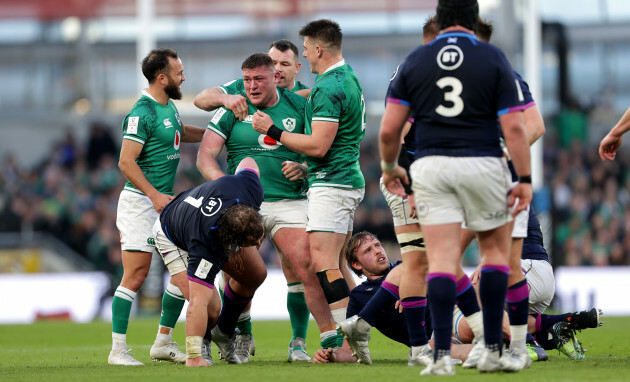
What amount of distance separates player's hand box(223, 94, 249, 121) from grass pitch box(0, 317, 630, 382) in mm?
1997

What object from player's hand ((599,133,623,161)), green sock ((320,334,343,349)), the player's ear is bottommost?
green sock ((320,334,343,349))

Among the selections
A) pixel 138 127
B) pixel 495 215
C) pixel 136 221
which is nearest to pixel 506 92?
pixel 495 215

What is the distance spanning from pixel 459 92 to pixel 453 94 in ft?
0.12

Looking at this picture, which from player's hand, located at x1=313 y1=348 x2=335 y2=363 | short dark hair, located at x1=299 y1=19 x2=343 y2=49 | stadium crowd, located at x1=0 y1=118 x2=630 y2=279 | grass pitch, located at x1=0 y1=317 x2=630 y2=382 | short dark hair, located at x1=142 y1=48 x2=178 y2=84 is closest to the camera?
grass pitch, located at x1=0 y1=317 x2=630 y2=382

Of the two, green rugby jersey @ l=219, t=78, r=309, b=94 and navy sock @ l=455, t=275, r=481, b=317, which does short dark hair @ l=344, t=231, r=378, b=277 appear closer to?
navy sock @ l=455, t=275, r=481, b=317

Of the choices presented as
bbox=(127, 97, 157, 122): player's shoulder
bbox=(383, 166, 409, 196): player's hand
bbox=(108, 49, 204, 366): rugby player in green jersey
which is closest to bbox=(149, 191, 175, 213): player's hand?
bbox=(108, 49, 204, 366): rugby player in green jersey

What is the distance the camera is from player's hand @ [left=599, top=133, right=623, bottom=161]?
6.99 metres

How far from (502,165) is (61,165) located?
1862 centimetres

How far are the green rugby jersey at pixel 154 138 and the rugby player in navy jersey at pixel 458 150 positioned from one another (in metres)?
2.72

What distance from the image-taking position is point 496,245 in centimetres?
552

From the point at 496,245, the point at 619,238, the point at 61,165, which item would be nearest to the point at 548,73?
the point at 619,238

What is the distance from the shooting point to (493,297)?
5.48m

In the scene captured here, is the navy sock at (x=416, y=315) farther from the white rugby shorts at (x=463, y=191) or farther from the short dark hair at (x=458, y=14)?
the short dark hair at (x=458, y=14)

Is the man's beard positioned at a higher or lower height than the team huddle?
higher
